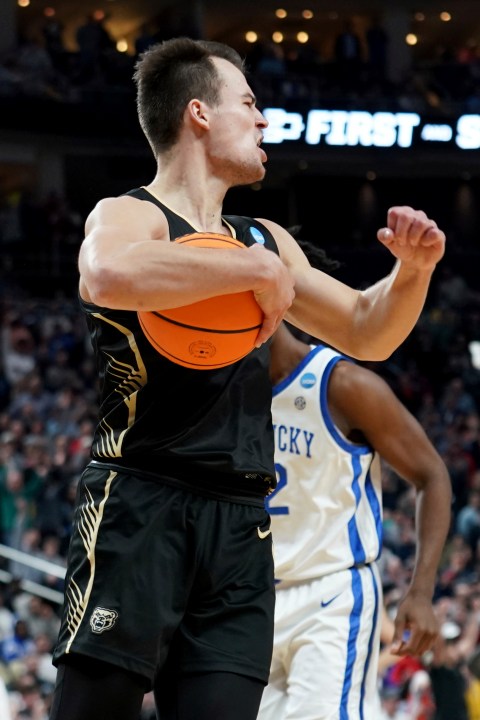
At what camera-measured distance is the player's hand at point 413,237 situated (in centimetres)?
271

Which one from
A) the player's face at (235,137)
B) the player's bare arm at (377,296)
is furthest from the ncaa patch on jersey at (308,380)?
the player's face at (235,137)

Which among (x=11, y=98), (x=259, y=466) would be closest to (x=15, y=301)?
(x=11, y=98)

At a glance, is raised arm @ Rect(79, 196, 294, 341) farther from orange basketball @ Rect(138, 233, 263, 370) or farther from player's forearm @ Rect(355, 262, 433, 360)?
player's forearm @ Rect(355, 262, 433, 360)

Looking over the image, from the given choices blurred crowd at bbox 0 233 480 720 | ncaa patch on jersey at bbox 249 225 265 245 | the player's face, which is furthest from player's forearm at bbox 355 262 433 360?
blurred crowd at bbox 0 233 480 720

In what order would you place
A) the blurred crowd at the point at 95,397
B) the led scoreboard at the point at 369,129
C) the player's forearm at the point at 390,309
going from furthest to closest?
1. the led scoreboard at the point at 369,129
2. the blurred crowd at the point at 95,397
3. the player's forearm at the point at 390,309

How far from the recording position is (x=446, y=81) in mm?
20109

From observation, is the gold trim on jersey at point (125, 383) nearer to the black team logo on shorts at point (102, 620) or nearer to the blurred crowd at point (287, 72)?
the black team logo on shorts at point (102, 620)

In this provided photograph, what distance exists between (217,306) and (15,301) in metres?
14.2

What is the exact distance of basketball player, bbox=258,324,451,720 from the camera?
380 centimetres

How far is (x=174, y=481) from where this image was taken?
2.70m

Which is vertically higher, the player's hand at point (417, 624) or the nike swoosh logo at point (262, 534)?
the nike swoosh logo at point (262, 534)

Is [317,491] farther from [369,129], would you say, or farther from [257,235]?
[369,129]

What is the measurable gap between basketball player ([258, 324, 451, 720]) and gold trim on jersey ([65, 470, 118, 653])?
50.3 inches

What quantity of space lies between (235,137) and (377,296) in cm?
50
